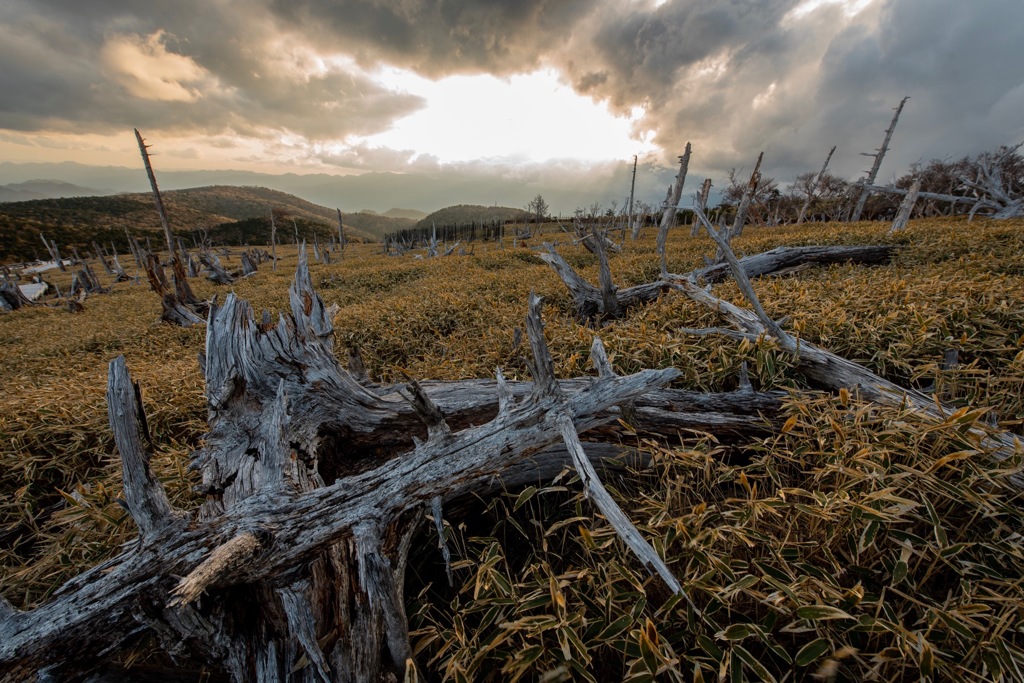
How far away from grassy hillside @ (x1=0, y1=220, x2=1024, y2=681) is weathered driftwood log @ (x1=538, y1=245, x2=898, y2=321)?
156cm

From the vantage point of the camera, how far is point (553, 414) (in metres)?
2.52

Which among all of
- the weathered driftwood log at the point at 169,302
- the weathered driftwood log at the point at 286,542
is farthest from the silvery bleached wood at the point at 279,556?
the weathered driftwood log at the point at 169,302

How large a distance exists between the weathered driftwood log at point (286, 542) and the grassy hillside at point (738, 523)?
0.39 meters

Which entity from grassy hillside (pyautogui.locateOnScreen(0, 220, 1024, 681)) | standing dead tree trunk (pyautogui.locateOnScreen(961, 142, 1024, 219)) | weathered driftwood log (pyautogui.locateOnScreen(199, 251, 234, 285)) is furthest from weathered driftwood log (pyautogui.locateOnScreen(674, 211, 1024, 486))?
weathered driftwood log (pyautogui.locateOnScreen(199, 251, 234, 285))

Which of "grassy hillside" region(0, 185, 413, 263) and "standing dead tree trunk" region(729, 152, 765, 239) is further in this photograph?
"grassy hillside" region(0, 185, 413, 263)

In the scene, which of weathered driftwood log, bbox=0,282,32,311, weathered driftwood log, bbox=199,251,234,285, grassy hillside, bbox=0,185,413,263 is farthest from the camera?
grassy hillside, bbox=0,185,413,263

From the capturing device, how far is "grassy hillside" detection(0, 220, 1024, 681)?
1.82m

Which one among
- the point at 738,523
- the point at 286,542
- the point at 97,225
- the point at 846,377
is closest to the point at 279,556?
the point at 286,542

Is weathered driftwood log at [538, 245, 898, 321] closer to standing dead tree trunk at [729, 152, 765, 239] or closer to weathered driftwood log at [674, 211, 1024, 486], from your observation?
weathered driftwood log at [674, 211, 1024, 486]

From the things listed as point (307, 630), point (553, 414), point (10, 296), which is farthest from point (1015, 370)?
point (10, 296)

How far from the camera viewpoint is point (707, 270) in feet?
27.7

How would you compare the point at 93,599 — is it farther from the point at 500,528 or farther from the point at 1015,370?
the point at 1015,370

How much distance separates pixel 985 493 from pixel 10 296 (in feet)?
113

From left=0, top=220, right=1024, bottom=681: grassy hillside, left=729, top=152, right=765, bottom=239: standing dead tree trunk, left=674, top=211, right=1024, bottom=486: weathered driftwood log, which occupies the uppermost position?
left=729, top=152, right=765, bottom=239: standing dead tree trunk
